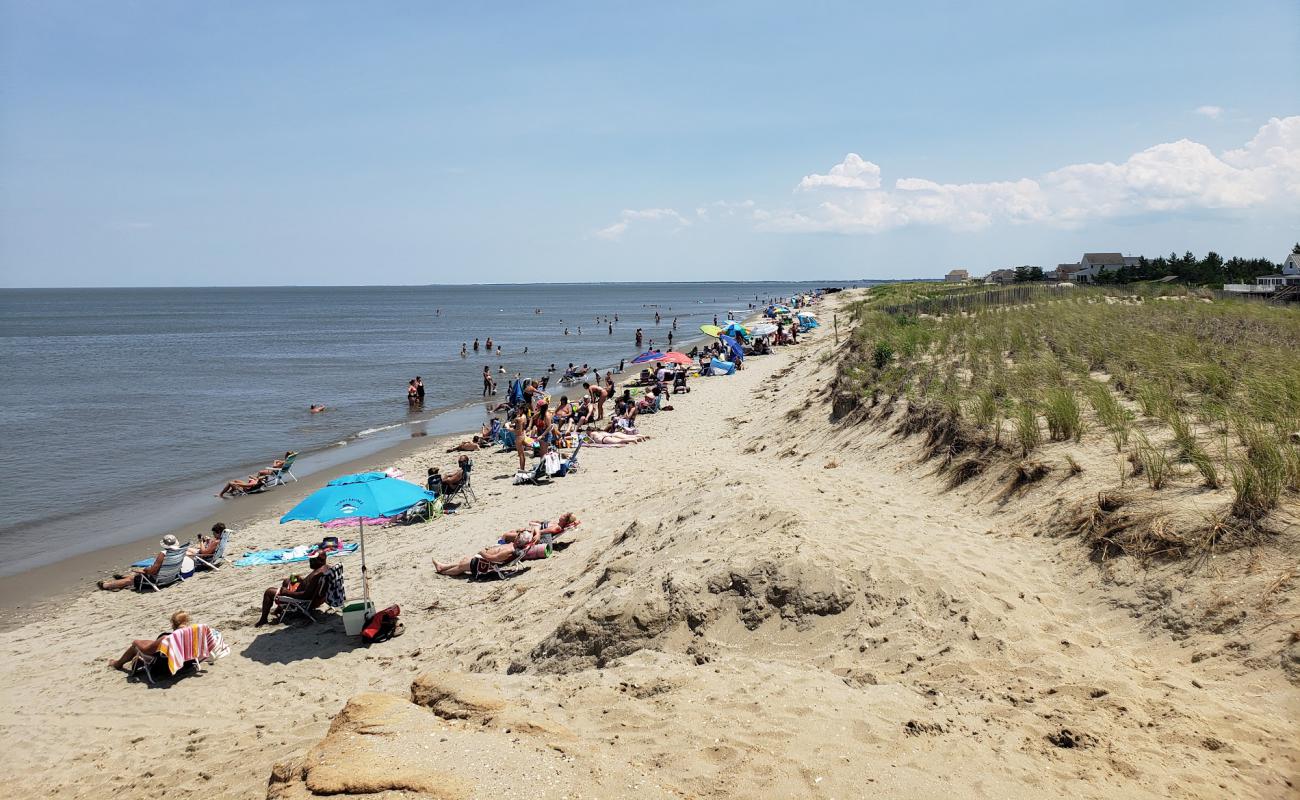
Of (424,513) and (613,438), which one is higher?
(613,438)

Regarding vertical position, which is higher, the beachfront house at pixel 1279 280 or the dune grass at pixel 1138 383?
the beachfront house at pixel 1279 280

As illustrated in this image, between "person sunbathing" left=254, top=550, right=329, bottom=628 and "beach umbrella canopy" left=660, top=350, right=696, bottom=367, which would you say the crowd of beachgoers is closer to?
"person sunbathing" left=254, top=550, right=329, bottom=628

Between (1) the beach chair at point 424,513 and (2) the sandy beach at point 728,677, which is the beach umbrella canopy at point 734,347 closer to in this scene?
(1) the beach chair at point 424,513

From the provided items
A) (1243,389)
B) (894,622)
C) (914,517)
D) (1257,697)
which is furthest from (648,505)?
(1243,389)

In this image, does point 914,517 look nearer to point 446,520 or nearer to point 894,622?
point 894,622

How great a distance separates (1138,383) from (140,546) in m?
16.2

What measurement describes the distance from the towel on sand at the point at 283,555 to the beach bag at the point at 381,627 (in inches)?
143

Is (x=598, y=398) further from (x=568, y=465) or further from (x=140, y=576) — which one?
(x=140, y=576)

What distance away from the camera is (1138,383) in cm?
1020

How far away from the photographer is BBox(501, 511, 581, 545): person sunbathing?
32.2 feet

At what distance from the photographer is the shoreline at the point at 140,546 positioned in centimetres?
1091

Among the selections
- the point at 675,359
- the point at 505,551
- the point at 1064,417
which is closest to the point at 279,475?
the point at 505,551

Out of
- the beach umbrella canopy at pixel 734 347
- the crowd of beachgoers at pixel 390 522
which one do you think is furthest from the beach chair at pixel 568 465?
the beach umbrella canopy at pixel 734 347

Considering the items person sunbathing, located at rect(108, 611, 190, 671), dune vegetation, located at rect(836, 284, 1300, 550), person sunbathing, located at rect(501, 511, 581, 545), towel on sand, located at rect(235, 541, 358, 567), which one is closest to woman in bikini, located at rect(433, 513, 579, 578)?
person sunbathing, located at rect(501, 511, 581, 545)
